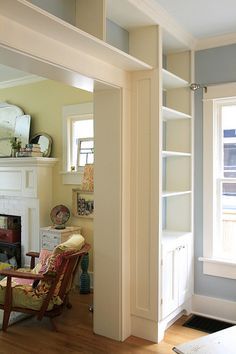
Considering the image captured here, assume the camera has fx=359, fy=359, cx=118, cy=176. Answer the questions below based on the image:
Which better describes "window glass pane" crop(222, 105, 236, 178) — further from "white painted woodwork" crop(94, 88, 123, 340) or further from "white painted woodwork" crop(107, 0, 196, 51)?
"white painted woodwork" crop(94, 88, 123, 340)

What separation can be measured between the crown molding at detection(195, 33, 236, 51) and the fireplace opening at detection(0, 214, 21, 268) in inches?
125

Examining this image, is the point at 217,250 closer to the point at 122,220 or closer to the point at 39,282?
the point at 122,220

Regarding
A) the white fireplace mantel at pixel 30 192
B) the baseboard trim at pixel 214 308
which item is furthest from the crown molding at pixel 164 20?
the baseboard trim at pixel 214 308

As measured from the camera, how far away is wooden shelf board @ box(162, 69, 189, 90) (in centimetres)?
328

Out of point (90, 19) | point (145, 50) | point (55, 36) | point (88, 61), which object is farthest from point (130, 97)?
point (55, 36)

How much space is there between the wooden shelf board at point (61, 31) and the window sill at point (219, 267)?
1.97 meters

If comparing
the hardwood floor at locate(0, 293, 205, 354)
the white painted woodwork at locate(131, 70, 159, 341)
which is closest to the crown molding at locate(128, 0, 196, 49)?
the white painted woodwork at locate(131, 70, 159, 341)

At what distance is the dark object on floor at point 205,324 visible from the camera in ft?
10.7

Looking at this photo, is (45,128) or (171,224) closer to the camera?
(171,224)

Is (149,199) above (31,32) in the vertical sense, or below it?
below

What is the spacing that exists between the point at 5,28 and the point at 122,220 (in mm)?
1699

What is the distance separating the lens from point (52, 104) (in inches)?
190

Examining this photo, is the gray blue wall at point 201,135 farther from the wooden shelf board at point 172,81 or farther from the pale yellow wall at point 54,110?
the pale yellow wall at point 54,110

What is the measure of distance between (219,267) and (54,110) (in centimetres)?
286
